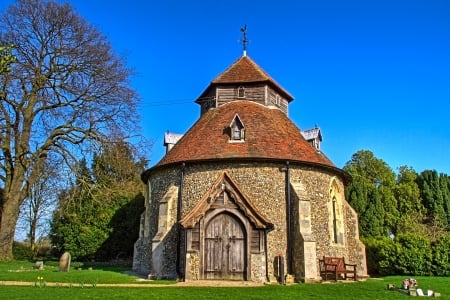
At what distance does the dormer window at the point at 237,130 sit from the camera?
792 inches

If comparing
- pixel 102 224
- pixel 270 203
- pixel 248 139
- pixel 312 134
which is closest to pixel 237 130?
pixel 248 139

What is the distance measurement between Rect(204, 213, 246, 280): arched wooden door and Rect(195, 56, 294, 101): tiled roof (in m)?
9.13

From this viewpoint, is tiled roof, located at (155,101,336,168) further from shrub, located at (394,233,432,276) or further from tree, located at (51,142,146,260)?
tree, located at (51,142,146,260)

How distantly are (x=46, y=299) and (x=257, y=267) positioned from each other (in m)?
8.66

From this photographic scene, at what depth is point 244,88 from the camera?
24.1m

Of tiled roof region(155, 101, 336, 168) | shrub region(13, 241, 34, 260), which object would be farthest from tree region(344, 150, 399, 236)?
shrub region(13, 241, 34, 260)

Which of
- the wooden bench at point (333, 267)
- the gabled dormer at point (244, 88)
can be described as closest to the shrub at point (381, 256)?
the wooden bench at point (333, 267)

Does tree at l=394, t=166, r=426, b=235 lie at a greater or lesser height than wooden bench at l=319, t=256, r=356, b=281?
greater

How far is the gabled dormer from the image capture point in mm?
23875

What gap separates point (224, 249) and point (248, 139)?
5.36m

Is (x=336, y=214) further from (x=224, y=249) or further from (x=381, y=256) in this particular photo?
(x=224, y=249)

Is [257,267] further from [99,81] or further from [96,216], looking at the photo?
[96,216]

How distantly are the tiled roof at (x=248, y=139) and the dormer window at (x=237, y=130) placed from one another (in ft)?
0.79

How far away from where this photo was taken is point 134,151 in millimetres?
26688
